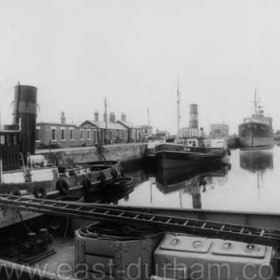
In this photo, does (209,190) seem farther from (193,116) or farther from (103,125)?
(193,116)

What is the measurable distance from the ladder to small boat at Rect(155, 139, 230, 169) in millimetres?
22241

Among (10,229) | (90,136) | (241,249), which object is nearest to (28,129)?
(10,229)

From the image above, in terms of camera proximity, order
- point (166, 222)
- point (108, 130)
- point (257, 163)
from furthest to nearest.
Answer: point (108, 130) → point (257, 163) → point (166, 222)

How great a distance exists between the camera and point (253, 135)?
2397 inches

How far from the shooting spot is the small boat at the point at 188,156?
27.8 metres

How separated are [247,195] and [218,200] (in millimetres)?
2371

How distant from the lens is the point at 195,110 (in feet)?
159

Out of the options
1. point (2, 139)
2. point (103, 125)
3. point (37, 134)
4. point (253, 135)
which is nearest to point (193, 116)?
point (103, 125)

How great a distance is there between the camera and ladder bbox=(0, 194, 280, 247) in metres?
3.90

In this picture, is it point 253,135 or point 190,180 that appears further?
point 253,135

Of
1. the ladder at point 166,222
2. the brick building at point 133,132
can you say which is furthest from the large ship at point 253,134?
the ladder at point 166,222

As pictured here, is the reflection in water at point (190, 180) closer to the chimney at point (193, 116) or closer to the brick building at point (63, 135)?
the brick building at point (63, 135)

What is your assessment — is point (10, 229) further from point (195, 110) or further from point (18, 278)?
point (195, 110)

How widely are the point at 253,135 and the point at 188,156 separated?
1429 inches
